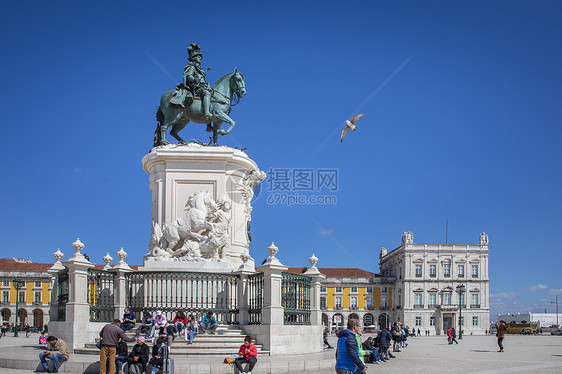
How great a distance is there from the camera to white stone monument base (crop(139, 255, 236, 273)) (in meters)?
14.7

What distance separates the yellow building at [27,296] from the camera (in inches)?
3465

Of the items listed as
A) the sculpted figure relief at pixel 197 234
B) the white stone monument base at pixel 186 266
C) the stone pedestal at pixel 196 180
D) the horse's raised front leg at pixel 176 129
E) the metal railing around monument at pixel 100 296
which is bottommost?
the metal railing around monument at pixel 100 296

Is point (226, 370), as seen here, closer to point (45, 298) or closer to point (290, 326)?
point (290, 326)

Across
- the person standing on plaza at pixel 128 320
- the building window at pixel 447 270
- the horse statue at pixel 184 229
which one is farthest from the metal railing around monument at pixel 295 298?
the building window at pixel 447 270

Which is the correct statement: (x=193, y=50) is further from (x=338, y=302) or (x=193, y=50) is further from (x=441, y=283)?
(x=338, y=302)

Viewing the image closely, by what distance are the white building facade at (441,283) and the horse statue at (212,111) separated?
277 ft

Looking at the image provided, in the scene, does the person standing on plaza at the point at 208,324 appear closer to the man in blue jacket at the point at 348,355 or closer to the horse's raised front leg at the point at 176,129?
the horse's raised front leg at the point at 176,129

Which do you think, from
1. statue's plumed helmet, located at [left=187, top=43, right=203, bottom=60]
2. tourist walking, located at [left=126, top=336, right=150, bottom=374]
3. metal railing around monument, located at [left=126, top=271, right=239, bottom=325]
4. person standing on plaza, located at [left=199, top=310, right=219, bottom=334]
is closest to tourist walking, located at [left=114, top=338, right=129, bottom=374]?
tourist walking, located at [left=126, top=336, right=150, bottom=374]

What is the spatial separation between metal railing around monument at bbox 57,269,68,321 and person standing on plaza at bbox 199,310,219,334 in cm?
321

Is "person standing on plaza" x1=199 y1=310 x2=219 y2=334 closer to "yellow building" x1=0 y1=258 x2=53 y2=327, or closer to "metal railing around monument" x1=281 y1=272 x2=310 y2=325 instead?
"metal railing around monument" x1=281 y1=272 x2=310 y2=325

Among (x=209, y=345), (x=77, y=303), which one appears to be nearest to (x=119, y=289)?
(x=77, y=303)

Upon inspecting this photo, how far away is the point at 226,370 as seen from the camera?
1078 centimetres

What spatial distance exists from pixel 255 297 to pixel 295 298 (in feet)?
3.14

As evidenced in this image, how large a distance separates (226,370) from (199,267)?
4.29 metres
